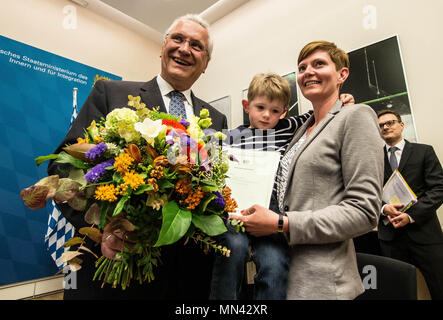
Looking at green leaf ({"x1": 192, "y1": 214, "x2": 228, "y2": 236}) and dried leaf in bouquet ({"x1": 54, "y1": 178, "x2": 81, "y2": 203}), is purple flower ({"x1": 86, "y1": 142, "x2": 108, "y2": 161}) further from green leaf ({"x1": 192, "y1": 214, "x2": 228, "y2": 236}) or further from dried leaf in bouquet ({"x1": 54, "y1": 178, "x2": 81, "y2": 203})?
green leaf ({"x1": 192, "y1": 214, "x2": 228, "y2": 236})

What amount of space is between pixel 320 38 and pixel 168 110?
2.82m

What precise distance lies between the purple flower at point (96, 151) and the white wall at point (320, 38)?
3.02 meters

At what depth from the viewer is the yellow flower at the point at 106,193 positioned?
25.7 inches

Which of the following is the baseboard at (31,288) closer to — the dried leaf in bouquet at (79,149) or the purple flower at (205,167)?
the dried leaf in bouquet at (79,149)

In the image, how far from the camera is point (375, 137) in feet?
3.11

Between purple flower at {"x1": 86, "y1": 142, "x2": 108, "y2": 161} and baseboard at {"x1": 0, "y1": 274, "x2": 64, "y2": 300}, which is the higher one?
purple flower at {"x1": 86, "y1": 142, "x2": 108, "y2": 161}

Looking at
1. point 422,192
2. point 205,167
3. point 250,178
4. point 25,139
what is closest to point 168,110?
point 250,178

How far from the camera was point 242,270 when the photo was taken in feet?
3.25

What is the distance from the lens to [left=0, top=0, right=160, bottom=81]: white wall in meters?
3.40

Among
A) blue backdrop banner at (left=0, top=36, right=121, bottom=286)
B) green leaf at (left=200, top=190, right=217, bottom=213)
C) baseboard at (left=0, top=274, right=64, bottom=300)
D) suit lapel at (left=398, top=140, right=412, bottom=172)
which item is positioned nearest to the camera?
green leaf at (left=200, top=190, right=217, bottom=213)

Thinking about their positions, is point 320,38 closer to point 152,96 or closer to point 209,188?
point 152,96

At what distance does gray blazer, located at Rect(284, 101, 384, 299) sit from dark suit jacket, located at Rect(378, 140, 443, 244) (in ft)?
6.04

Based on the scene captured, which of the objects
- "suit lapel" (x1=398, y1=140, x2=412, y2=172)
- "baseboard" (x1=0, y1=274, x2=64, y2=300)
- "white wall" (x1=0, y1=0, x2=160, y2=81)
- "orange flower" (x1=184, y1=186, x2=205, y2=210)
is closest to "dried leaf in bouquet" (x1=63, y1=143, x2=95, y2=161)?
"orange flower" (x1=184, y1=186, x2=205, y2=210)
